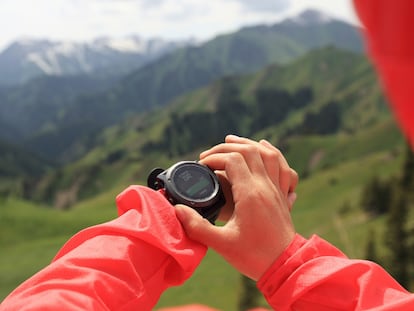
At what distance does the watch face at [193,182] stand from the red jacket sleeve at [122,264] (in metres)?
0.17

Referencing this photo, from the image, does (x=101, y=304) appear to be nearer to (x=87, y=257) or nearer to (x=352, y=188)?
(x=87, y=257)

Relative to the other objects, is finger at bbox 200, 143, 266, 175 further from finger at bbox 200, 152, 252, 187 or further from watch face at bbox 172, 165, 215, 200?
watch face at bbox 172, 165, 215, 200

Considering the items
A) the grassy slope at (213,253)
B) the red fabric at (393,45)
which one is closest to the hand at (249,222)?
the red fabric at (393,45)

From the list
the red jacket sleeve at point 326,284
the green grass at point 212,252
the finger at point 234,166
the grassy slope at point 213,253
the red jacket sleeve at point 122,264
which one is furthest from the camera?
the grassy slope at point 213,253

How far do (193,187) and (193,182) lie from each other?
26 mm

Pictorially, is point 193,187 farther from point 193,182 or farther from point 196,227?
point 196,227

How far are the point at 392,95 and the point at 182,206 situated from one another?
1609 millimetres

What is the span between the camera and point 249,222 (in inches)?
90.6

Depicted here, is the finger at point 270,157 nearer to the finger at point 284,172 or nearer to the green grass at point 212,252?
the finger at point 284,172

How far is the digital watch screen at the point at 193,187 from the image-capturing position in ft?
7.86

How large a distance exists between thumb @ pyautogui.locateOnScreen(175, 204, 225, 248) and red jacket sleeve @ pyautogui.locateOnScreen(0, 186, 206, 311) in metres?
0.03

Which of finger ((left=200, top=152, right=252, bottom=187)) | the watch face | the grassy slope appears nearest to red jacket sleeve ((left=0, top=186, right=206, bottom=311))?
the watch face

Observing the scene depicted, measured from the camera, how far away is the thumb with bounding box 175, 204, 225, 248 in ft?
7.47

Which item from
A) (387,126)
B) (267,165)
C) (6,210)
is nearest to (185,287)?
(6,210)
